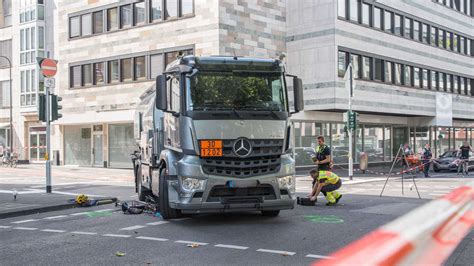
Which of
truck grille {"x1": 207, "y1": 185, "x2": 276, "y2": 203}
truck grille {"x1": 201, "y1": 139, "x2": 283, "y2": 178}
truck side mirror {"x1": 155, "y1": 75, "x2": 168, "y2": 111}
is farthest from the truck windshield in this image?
truck grille {"x1": 207, "y1": 185, "x2": 276, "y2": 203}

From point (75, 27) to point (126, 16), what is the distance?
502 centimetres

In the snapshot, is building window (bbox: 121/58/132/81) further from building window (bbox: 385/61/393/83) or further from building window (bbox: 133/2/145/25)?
building window (bbox: 385/61/393/83)

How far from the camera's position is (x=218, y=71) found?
10.1m

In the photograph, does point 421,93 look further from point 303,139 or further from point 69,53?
point 69,53

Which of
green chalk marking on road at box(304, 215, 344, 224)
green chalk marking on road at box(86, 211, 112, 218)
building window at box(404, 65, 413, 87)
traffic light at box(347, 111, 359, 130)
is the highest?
building window at box(404, 65, 413, 87)

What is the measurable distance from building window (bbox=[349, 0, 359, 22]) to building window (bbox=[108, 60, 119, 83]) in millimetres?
14439

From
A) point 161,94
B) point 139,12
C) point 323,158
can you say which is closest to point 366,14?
point 139,12

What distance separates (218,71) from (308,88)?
839 inches

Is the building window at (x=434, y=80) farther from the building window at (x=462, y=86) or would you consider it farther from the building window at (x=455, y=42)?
the building window at (x=462, y=86)

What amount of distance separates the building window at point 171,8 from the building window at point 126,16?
10.4 ft

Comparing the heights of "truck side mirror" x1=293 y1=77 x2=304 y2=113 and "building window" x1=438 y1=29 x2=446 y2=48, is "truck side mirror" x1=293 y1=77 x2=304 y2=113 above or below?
below

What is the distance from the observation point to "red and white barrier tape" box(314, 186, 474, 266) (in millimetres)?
1571

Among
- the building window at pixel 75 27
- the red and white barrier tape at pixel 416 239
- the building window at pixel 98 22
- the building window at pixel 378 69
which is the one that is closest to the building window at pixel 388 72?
the building window at pixel 378 69

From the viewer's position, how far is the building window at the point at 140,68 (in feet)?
104
